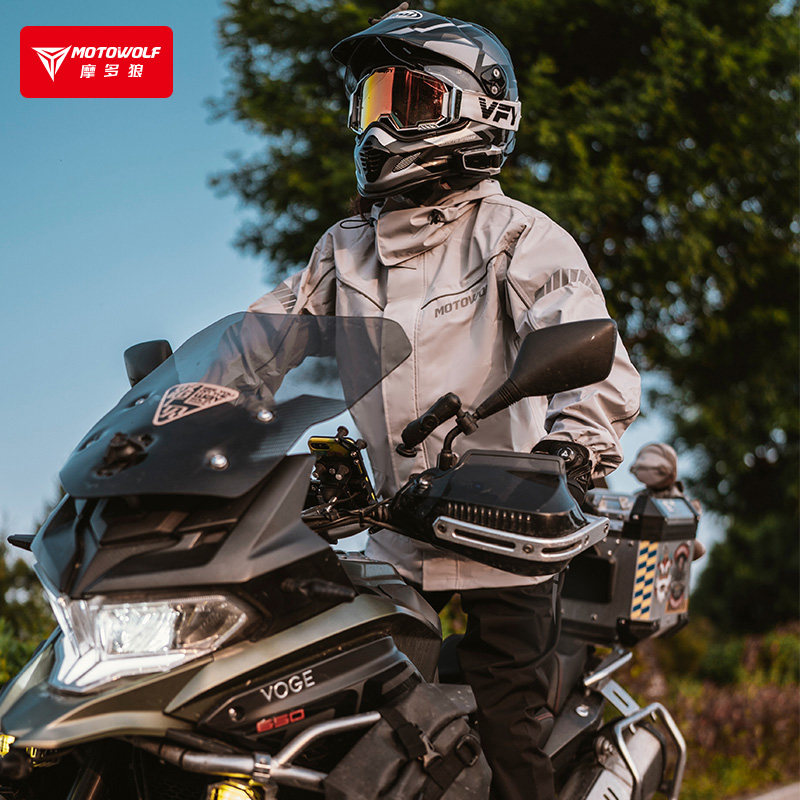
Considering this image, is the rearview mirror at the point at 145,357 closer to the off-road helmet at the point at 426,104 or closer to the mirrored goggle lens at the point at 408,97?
the off-road helmet at the point at 426,104

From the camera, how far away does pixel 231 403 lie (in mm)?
1656

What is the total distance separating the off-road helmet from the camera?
2414 millimetres

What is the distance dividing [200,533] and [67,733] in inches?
13.8

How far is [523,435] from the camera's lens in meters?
2.40

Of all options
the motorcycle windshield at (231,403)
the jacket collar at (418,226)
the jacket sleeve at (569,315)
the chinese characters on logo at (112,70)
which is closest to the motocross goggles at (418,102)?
the jacket collar at (418,226)

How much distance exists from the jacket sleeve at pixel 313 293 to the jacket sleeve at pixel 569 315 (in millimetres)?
664

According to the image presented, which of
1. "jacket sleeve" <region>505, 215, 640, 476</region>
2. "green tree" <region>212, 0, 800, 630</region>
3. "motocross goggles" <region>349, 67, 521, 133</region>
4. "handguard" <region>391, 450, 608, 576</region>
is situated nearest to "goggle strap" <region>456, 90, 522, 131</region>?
"motocross goggles" <region>349, 67, 521, 133</region>

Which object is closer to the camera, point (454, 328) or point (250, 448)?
point (250, 448)

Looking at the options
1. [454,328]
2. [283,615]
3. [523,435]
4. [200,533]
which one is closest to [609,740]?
[523,435]

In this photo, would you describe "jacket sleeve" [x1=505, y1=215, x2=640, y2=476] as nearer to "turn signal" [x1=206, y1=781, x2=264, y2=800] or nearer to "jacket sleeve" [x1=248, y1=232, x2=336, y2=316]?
"jacket sleeve" [x1=248, y1=232, x2=336, y2=316]

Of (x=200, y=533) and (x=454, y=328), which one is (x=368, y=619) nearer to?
(x=200, y=533)

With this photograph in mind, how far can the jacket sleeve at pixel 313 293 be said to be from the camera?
9.09 feet

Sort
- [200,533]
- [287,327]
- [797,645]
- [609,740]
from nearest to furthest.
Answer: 1. [200,533]
2. [287,327]
3. [609,740]
4. [797,645]

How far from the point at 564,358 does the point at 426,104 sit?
107 centimetres
